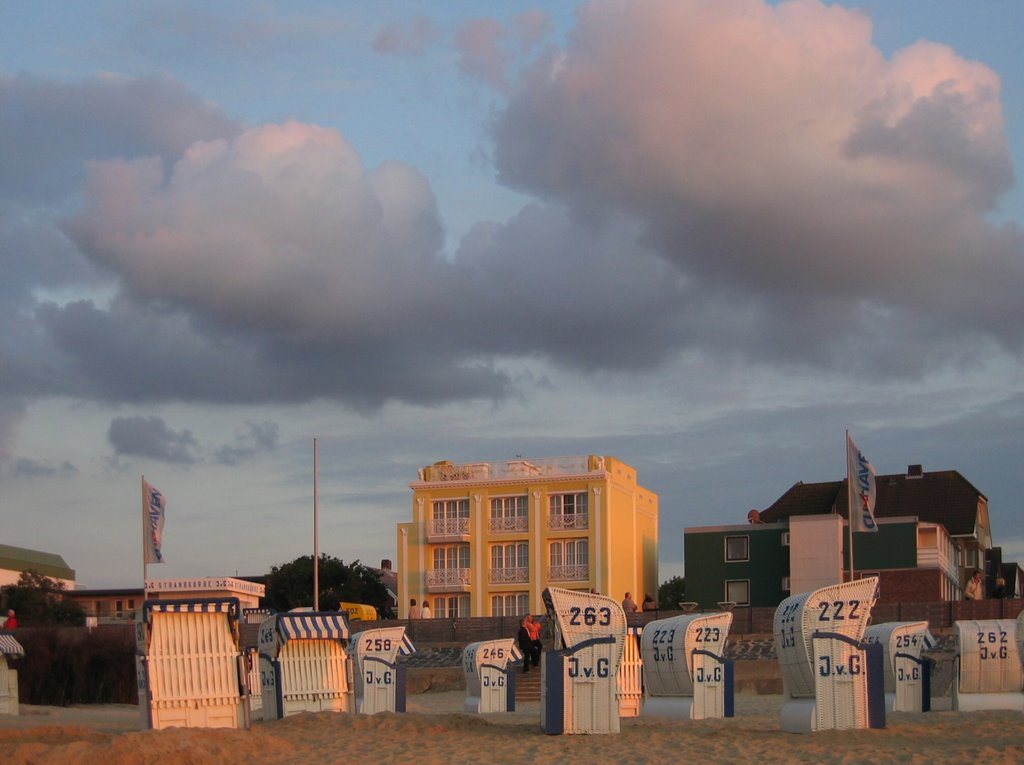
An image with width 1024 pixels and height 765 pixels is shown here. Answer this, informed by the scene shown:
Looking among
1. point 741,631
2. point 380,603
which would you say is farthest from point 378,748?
point 380,603

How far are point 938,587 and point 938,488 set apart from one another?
9.59 metres

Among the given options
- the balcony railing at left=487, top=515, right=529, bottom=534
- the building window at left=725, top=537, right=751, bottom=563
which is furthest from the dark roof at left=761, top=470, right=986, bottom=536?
the balcony railing at left=487, top=515, right=529, bottom=534

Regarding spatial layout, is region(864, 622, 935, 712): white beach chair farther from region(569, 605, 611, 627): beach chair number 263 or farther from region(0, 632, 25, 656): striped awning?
region(0, 632, 25, 656): striped awning

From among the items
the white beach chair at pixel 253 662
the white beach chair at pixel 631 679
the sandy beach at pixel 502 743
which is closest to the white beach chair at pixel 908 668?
the sandy beach at pixel 502 743

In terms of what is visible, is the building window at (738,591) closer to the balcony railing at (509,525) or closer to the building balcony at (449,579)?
the balcony railing at (509,525)

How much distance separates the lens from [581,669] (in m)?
18.0

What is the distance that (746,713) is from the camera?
79.3 ft

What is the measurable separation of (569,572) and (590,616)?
157 feet

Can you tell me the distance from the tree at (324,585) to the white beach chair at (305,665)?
201 ft

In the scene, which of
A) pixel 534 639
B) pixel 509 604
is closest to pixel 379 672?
pixel 534 639

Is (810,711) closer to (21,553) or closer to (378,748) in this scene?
(378,748)

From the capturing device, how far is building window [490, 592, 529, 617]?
66.2 m

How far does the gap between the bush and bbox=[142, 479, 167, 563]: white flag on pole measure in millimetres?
2930

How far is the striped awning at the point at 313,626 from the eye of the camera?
22.9m
